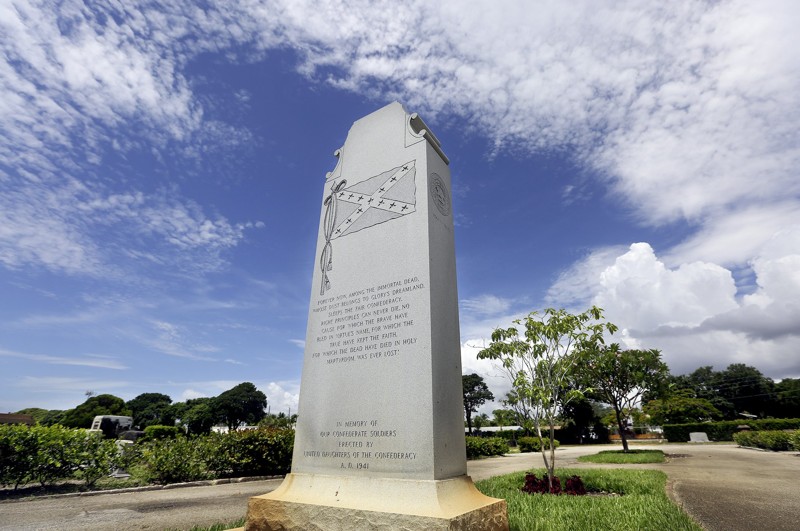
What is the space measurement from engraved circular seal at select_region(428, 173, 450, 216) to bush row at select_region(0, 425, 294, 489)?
9.65 m

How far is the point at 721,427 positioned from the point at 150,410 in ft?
261

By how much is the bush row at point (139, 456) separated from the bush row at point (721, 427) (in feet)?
123

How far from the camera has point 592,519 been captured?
187 inches

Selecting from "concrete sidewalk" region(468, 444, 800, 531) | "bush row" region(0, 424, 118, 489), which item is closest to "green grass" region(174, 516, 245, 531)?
"concrete sidewalk" region(468, 444, 800, 531)

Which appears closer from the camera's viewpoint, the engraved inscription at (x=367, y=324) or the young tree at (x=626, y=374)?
the engraved inscription at (x=367, y=324)

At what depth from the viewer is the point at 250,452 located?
11141mm

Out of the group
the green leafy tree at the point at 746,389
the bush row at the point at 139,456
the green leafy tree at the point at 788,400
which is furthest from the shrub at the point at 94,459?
the green leafy tree at the point at 746,389

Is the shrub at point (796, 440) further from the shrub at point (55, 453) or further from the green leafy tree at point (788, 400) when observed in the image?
the green leafy tree at point (788, 400)

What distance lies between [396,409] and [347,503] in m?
0.87

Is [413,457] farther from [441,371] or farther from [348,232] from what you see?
[348,232]

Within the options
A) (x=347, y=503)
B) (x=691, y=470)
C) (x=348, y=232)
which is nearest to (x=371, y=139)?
(x=348, y=232)

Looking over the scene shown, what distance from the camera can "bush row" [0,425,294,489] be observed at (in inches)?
338

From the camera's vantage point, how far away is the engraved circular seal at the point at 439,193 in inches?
172

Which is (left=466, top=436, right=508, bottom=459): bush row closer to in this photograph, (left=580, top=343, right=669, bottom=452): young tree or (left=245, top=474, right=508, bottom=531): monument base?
(left=580, top=343, right=669, bottom=452): young tree
